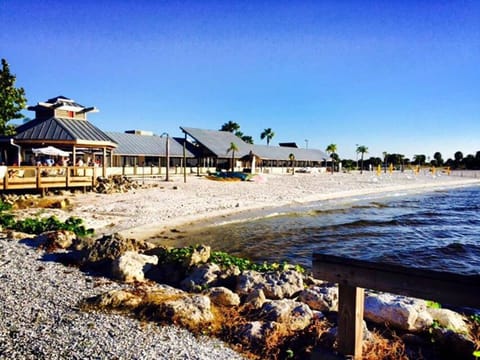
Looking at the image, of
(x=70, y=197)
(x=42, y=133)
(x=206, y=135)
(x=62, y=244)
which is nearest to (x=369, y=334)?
(x=62, y=244)

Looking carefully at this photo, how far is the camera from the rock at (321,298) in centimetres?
639

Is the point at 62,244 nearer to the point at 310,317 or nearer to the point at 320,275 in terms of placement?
the point at 310,317

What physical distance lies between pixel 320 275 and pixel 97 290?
14.2 feet

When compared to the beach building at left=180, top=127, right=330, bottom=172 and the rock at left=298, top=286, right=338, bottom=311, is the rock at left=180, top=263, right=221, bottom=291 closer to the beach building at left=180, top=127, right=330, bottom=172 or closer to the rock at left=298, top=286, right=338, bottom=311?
the rock at left=298, top=286, right=338, bottom=311

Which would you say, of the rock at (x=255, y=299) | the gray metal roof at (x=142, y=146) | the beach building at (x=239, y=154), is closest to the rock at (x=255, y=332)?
the rock at (x=255, y=299)

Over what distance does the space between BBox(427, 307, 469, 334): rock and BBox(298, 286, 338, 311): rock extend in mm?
1519

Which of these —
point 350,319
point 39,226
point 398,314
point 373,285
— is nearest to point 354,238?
point 398,314

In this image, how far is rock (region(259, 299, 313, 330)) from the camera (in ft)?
17.9

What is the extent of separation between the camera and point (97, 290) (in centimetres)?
649

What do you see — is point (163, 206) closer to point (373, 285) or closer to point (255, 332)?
point (255, 332)

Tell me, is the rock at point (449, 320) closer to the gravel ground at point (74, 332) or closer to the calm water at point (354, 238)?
the gravel ground at point (74, 332)

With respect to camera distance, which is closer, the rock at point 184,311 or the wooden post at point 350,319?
the wooden post at point 350,319

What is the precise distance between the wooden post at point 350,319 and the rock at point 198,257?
15.8 feet

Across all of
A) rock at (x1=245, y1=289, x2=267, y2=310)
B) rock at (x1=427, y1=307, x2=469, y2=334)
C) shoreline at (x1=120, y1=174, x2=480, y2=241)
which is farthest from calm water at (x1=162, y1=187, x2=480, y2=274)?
rock at (x1=427, y1=307, x2=469, y2=334)
